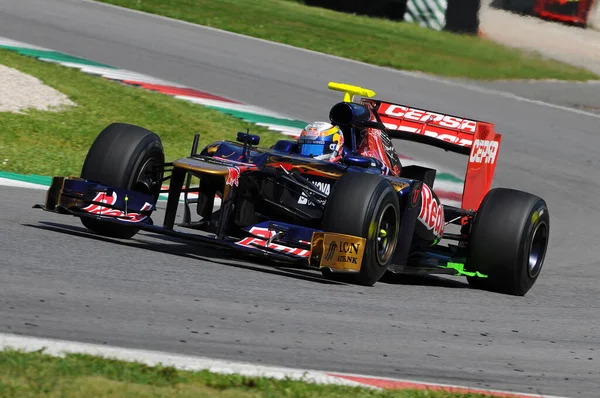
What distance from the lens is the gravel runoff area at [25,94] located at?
13.9 m

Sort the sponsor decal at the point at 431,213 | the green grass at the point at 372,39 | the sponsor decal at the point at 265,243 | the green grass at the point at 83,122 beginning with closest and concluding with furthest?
the sponsor decal at the point at 265,243
the sponsor decal at the point at 431,213
the green grass at the point at 83,122
the green grass at the point at 372,39

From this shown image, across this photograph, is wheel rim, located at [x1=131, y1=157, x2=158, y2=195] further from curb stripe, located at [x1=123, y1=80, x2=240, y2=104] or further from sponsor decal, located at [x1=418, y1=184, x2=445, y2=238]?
curb stripe, located at [x1=123, y1=80, x2=240, y2=104]

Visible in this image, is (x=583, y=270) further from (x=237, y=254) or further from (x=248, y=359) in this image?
(x=248, y=359)

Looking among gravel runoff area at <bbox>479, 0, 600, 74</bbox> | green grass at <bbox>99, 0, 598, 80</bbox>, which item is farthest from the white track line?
gravel runoff area at <bbox>479, 0, 600, 74</bbox>

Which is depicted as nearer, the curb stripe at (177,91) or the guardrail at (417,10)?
the curb stripe at (177,91)

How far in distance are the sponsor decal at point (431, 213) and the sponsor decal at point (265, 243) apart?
4.11 feet

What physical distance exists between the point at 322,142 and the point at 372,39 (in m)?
16.7

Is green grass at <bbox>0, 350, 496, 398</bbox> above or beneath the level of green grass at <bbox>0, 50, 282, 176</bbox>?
above

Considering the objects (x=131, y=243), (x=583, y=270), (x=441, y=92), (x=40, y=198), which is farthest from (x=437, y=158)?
(x=131, y=243)

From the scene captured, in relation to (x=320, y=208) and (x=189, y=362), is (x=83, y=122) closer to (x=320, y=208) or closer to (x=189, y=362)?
(x=320, y=208)

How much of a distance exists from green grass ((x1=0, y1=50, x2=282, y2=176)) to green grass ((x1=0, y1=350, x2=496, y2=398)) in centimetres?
690

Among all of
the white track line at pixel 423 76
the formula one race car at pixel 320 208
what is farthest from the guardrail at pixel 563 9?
the formula one race car at pixel 320 208

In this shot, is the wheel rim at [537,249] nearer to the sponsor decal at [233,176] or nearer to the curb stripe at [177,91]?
the sponsor decal at [233,176]

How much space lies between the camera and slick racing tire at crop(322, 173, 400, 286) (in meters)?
7.46
